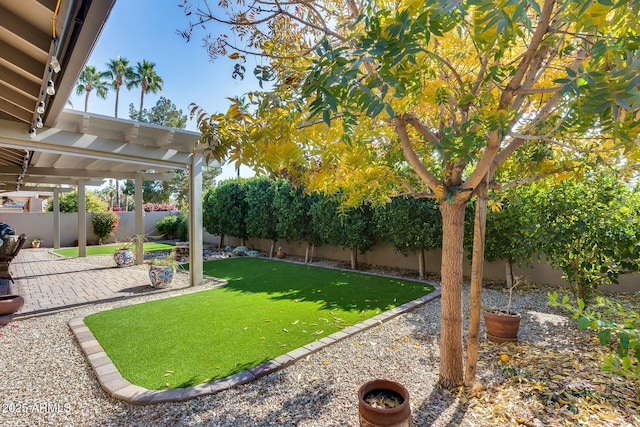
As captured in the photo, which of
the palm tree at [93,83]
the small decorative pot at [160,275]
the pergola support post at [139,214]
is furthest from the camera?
the palm tree at [93,83]

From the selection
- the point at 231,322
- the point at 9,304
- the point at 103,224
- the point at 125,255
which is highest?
the point at 103,224

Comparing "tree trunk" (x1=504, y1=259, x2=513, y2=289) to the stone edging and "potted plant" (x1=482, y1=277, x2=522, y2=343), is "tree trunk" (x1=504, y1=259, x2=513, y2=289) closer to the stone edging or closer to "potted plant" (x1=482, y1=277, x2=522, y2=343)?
"potted plant" (x1=482, y1=277, x2=522, y2=343)

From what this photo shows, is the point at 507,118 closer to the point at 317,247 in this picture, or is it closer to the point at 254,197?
the point at 317,247

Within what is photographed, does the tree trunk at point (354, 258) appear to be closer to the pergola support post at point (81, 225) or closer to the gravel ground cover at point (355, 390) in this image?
the gravel ground cover at point (355, 390)

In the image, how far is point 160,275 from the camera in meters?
7.72

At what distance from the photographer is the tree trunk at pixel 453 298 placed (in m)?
3.20

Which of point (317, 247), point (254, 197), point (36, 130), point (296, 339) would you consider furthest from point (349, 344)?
point (254, 197)

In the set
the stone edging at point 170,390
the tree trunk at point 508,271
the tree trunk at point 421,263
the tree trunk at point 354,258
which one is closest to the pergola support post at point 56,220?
the stone edging at point 170,390

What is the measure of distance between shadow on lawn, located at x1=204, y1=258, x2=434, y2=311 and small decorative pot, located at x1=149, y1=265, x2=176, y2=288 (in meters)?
1.46

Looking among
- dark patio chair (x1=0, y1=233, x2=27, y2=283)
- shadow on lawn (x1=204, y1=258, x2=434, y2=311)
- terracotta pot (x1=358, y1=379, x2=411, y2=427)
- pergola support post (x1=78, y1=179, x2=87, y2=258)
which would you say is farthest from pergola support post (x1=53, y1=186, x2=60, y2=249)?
terracotta pot (x1=358, y1=379, x2=411, y2=427)

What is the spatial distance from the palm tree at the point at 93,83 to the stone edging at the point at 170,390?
3141cm

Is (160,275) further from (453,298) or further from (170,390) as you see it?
(453,298)

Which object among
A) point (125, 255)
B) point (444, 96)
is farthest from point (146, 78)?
point (444, 96)

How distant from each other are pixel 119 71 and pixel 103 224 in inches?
730
